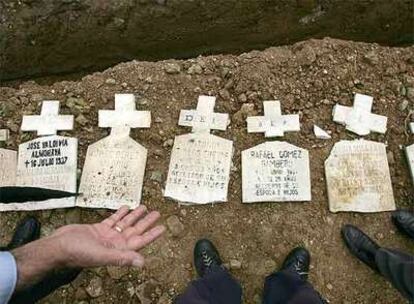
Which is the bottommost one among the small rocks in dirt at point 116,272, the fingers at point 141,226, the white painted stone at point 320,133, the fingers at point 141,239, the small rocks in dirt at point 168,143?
the small rocks in dirt at point 116,272

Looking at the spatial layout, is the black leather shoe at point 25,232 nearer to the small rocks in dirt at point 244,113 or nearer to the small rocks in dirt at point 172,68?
the small rocks in dirt at point 172,68

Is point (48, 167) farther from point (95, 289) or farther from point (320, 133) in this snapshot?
point (320, 133)

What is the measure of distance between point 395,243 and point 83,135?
1937mm

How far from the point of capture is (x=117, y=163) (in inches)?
120

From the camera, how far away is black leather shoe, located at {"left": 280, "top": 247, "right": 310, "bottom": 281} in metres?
2.72

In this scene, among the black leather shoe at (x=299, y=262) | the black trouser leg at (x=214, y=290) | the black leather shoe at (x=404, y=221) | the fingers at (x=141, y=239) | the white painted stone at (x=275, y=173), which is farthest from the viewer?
the white painted stone at (x=275, y=173)

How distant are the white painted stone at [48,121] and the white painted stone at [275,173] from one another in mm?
1111

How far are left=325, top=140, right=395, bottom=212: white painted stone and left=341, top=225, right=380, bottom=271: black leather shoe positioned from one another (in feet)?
0.46

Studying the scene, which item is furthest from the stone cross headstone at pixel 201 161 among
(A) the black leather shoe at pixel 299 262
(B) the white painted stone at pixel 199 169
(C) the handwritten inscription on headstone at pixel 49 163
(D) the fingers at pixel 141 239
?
(D) the fingers at pixel 141 239

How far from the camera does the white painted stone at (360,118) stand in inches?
124

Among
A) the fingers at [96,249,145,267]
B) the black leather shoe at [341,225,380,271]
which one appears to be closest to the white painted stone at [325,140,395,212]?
the black leather shoe at [341,225,380,271]

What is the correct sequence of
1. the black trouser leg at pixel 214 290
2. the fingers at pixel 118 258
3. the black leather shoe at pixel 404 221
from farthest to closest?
the black leather shoe at pixel 404 221 → the black trouser leg at pixel 214 290 → the fingers at pixel 118 258

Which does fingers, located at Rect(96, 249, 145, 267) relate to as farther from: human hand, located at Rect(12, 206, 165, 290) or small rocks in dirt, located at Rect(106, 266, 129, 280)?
small rocks in dirt, located at Rect(106, 266, 129, 280)

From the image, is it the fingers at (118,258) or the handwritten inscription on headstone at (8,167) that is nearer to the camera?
the fingers at (118,258)
